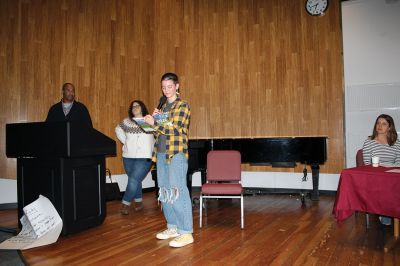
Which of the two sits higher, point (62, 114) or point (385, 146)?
point (62, 114)

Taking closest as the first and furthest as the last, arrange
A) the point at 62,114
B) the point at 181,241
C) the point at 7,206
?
the point at 181,241
the point at 62,114
the point at 7,206

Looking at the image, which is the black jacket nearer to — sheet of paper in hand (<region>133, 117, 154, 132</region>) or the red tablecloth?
sheet of paper in hand (<region>133, 117, 154, 132</region>)

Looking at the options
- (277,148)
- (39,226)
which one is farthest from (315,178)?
(39,226)

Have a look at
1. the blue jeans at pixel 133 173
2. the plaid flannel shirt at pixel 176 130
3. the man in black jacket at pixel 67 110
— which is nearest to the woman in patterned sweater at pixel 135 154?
the blue jeans at pixel 133 173

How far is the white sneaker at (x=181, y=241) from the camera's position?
3.12 meters

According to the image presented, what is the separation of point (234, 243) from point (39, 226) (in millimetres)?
1847

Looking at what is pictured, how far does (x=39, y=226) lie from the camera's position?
3.21m

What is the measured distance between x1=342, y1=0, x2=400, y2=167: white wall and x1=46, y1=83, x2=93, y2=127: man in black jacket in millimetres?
4434

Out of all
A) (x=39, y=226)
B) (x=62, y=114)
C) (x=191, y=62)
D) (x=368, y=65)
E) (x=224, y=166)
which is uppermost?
(x=191, y=62)

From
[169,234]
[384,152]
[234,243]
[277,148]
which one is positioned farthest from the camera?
[277,148]

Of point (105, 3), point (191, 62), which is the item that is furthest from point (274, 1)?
point (105, 3)

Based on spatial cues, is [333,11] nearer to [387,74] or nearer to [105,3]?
[387,74]

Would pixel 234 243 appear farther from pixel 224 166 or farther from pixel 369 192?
pixel 369 192

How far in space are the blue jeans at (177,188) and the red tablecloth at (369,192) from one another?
1.41m
